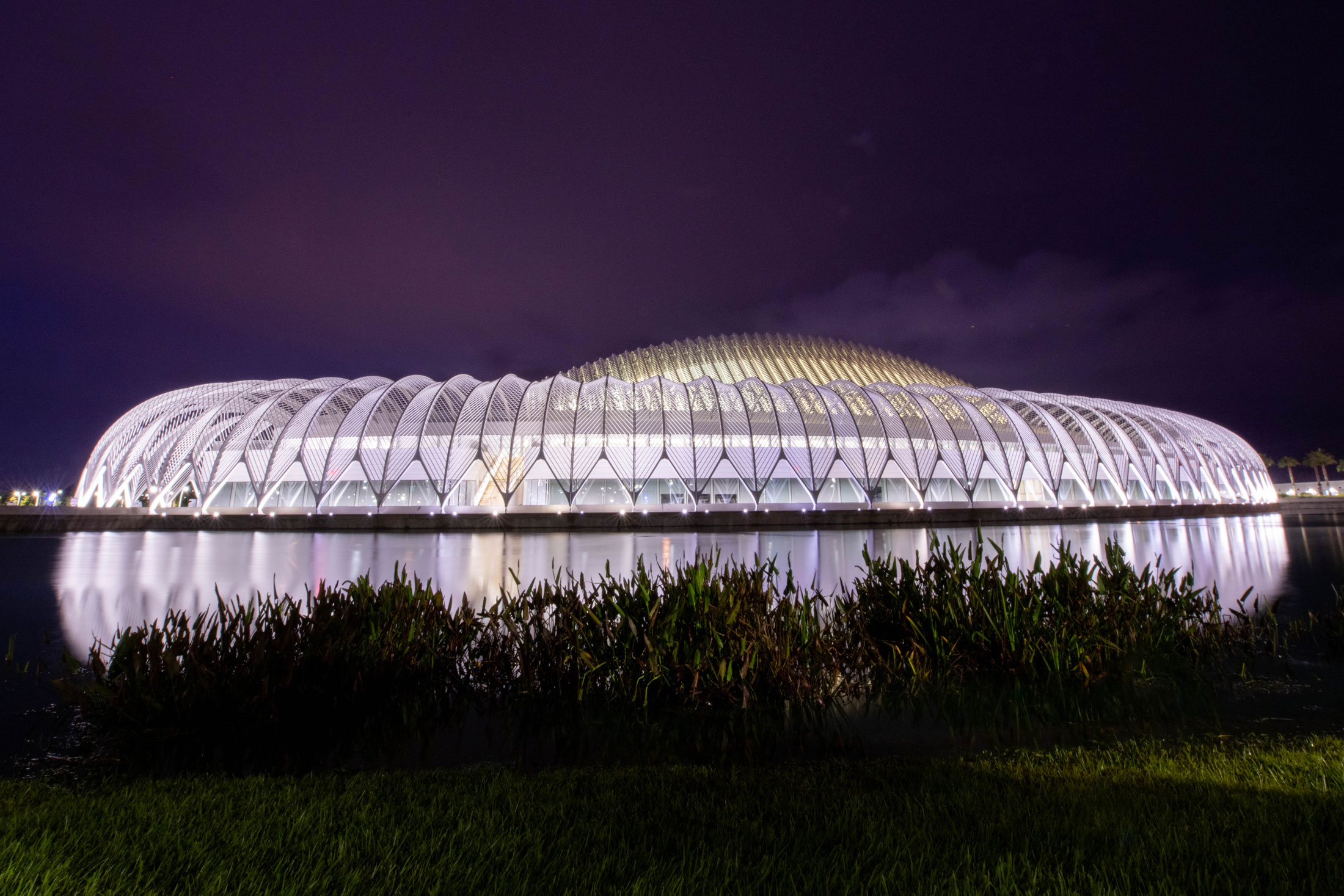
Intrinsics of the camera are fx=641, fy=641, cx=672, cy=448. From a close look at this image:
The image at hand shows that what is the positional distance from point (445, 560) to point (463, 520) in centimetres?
1693

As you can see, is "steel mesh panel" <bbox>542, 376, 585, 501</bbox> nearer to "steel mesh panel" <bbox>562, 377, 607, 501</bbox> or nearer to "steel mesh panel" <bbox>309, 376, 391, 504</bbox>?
"steel mesh panel" <bbox>562, 377, 607, 501</bbox>

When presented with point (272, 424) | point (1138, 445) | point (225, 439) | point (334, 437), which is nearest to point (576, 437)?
point (334, 437)

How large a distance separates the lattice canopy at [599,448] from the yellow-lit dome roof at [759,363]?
807 cm

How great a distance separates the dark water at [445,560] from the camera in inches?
489

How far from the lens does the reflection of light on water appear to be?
1392 centimetres

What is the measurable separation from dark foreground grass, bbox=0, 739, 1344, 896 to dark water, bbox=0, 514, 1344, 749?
12.6ft

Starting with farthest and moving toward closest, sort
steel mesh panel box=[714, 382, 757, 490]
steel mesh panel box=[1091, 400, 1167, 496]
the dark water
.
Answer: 1. steel mesh panel box=[1091, 400, 1167, 496]
2. steel mesh panel box=[714, 382, 757, 490]
3. the dark water

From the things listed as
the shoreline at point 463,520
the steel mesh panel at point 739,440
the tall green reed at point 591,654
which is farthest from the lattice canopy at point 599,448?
the tall green reed at point 591,654

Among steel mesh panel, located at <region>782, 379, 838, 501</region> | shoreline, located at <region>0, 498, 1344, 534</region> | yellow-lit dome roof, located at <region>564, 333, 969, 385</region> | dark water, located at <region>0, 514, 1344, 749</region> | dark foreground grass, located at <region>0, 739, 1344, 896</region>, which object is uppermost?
yellow-lit dome roof, located at <region>564, 333, 969, 385</region>

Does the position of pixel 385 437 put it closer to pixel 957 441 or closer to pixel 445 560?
pixel 445 560

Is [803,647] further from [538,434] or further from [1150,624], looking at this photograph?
[538,434]

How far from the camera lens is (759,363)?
57.3m

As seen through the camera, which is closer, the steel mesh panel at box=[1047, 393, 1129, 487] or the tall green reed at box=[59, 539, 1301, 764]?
the tall green reed at box=[59, 539, 1301, 764]

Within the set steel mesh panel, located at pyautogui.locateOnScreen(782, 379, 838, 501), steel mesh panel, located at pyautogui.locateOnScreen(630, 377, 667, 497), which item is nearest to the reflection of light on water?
steel mesh panel, located at pyautogui.locateOnScreen(782, 379, 838, 501)
